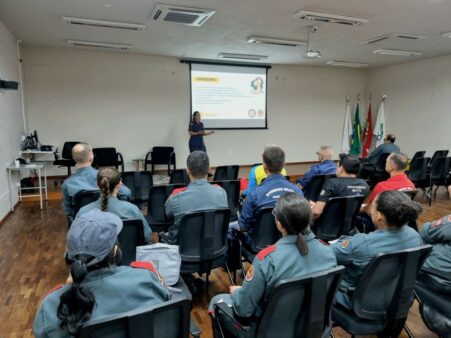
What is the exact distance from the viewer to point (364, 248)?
5.51 feet

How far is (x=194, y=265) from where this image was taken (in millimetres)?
2434

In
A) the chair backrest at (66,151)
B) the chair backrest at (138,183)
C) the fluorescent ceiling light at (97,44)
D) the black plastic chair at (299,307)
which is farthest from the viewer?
the chair backrest at (66,151)

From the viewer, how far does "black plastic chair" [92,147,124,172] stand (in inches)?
285

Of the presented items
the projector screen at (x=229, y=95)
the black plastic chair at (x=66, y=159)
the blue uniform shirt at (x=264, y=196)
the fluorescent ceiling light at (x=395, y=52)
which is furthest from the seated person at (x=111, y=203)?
the fluorescent ceiling light at (x=395, y=52)

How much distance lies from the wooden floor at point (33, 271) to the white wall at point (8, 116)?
514mm

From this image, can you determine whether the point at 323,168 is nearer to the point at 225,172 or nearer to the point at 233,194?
the point at 233,194

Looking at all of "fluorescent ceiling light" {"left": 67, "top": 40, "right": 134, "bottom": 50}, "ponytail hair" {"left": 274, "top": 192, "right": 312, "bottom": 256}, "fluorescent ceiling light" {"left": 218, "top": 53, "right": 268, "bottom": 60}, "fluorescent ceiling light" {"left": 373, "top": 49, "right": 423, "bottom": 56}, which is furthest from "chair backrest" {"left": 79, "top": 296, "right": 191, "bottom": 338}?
"fluorescent ceiling light" {"left": 373, "top": 49, "right": 423, "bottom": 56}

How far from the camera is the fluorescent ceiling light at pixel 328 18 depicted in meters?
4.62

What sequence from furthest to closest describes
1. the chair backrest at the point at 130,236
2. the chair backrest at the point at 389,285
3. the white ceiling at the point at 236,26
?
1. the white ceiling at the point at 236,26
2. the chair backrest at the point at 130,236
3. the chair backrest at the point at 389,285

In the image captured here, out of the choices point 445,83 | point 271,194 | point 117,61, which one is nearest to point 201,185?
point 271,194

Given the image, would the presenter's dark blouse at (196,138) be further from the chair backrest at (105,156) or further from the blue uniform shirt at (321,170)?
the blue uniform shirt at (321,170)

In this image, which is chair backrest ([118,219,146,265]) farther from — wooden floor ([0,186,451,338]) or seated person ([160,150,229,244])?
wooden floor ([0,186,451,338])

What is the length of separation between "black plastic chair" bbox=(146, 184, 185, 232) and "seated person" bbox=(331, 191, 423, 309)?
1961 millimetres

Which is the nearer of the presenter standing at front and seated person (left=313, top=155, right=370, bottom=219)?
seated person (left=313, top=155, right=370, bottom=219)
